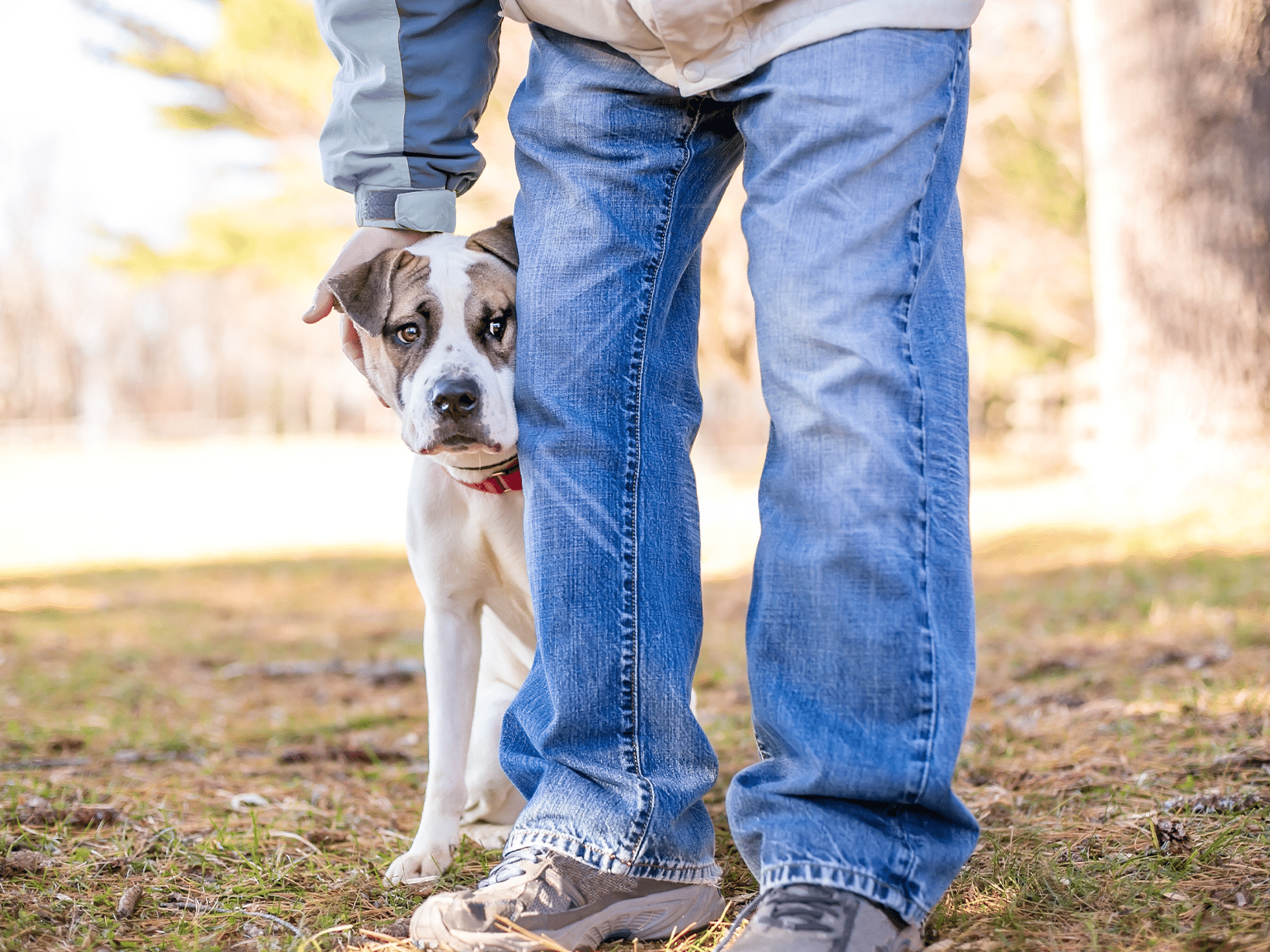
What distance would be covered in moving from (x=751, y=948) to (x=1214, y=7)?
5969 mm

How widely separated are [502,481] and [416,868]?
2.32ft

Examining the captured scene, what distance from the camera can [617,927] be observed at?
1481mm

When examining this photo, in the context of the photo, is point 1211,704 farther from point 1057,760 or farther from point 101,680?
point 101,680

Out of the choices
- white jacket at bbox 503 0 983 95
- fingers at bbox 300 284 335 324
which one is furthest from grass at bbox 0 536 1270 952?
white jacket at bbox 503 0 983 95

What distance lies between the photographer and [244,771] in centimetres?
272

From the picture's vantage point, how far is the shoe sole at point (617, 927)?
1402mm

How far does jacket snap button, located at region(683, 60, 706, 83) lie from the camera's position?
1.51 metres

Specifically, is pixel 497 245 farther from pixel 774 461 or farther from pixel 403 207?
pixel 774 461

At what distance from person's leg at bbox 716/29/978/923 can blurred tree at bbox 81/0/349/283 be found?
10851 mm

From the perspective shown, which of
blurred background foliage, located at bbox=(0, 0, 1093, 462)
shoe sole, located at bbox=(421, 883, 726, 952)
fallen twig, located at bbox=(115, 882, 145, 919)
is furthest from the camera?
blurred background foliage, located at bbox=(0, 0, 1093, 462)

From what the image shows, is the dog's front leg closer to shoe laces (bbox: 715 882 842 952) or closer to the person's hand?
the person's hand

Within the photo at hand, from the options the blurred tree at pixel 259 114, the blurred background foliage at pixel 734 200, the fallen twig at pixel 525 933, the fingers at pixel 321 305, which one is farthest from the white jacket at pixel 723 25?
the blurred tree at pixel 259 114

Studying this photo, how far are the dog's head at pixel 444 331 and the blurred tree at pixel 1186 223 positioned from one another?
4.77 m

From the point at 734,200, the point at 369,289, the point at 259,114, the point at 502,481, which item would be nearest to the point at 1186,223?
the point at 734,200
